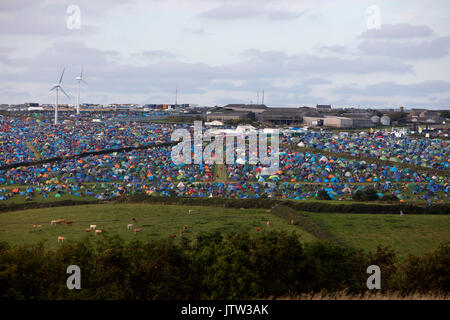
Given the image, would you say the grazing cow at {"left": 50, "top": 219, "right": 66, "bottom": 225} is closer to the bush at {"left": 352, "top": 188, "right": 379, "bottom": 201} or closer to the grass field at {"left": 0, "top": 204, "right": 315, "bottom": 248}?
the grass field at {"left": 0, "top": 204, "right": 315, "bottom": 248}

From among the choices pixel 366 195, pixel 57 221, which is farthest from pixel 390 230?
pixel 57 221

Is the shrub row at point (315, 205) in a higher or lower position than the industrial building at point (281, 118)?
lower

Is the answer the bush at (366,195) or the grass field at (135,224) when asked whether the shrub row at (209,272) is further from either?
the bush at (366,195)

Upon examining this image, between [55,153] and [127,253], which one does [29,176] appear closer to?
[55,153]
